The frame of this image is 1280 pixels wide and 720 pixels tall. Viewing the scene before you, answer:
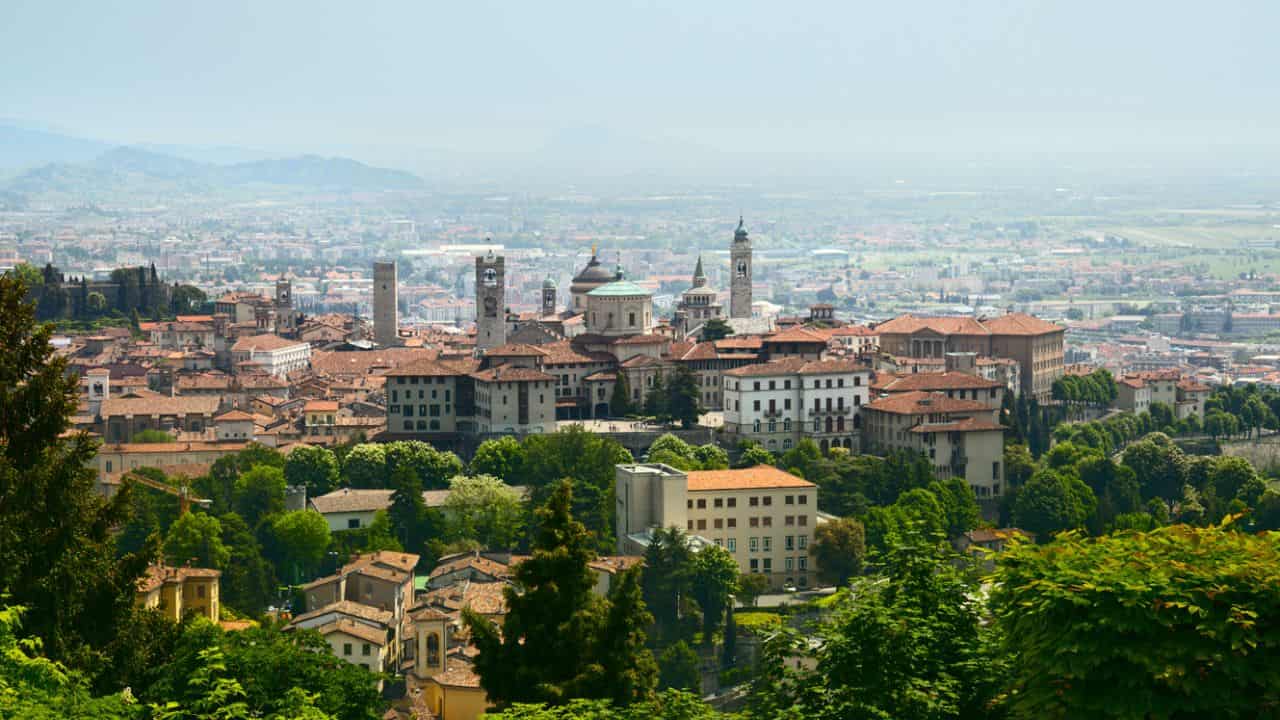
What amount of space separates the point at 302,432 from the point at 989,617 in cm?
4150

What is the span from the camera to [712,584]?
34469 millimetres

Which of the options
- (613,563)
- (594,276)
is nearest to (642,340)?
(594,276)

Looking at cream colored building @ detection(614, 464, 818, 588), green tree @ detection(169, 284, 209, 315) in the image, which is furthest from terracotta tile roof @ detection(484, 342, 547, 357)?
green tree @ detection(169, 284, 209, 315)

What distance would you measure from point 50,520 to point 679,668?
1715 centimetres

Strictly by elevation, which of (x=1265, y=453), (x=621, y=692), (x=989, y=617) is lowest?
(x=1265, y=453)

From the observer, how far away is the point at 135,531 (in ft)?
124

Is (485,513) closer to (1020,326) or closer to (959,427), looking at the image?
(959,427)

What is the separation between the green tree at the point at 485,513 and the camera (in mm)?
40281

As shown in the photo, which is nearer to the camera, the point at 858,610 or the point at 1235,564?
the point at 1235,564

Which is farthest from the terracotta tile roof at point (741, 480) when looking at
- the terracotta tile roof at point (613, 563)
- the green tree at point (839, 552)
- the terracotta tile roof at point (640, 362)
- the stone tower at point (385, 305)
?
the stone tower at point (385, 305)

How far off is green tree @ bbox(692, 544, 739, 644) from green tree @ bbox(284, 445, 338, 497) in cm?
1278

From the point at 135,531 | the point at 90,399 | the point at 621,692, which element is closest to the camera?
the point at 621,692

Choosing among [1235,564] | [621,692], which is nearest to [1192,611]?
[1235,564]

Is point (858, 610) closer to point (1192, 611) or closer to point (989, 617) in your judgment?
point (989, 617)
